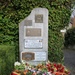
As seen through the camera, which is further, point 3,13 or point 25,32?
point 3,13

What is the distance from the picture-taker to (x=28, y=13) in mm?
9828

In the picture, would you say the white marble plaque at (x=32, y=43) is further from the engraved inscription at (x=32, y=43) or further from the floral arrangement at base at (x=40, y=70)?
the floral arrangement at base at (x=40, y=70)

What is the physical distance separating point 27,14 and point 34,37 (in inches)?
38.1

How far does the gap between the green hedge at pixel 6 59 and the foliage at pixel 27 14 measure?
1300 mm

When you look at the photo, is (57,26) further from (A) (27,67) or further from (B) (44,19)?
(A) (27,67)

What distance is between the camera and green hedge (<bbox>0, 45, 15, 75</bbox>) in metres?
7.33

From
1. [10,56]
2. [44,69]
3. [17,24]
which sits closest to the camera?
[44,69]

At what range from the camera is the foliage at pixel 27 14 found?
968 cm

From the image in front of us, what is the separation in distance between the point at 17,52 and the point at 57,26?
5.00ft

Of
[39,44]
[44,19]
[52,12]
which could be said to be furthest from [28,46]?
[52,12]

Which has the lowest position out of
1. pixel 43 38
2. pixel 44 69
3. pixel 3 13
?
pixel 44 69

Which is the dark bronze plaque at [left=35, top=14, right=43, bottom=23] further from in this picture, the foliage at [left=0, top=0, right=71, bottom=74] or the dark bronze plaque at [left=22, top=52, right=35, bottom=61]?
the dark bronze plaque at [left=22, top=52, right=35, bottom=61]

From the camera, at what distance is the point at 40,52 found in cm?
920

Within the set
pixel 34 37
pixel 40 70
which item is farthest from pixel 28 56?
pixel 40 70
